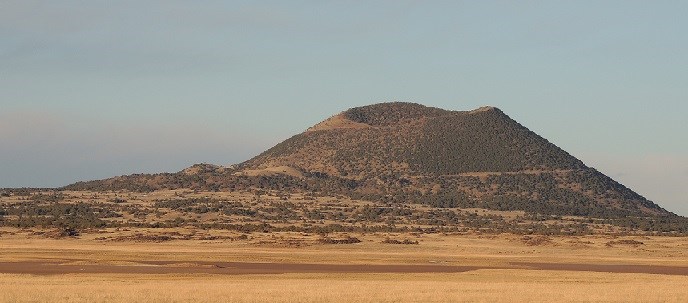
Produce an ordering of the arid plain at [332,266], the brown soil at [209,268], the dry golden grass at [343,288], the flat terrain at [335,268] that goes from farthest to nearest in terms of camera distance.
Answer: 1. the brown soil at [209,268]
2. the arid plain at [332,266]
3. the flat terrain at [335,268]
4. the dry golden grass at [343,288]

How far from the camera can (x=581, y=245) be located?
11238 cm

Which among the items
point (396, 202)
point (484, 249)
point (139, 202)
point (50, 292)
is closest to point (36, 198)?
point (139, 202)

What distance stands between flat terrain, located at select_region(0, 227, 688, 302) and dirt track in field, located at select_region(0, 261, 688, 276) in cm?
8

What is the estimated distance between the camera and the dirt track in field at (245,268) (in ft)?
236

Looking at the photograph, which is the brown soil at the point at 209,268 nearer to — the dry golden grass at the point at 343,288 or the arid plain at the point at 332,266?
the arid plain at the point at 332,266

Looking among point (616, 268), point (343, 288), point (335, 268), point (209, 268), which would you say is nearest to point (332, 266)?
point (335, 268)

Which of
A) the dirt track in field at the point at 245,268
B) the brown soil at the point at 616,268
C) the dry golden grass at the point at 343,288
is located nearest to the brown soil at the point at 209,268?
the dirt track in field at the point at 245,268

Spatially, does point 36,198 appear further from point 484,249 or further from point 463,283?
point 463,283

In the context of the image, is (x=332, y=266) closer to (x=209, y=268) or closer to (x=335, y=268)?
(x=335, y=268)

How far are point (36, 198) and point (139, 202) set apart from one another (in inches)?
613

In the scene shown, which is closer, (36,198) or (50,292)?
(50,292)

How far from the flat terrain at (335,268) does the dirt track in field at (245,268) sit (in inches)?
3.3

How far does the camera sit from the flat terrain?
55.0 metres

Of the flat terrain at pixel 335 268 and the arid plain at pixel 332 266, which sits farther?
the arid plain at pixel 332 266
